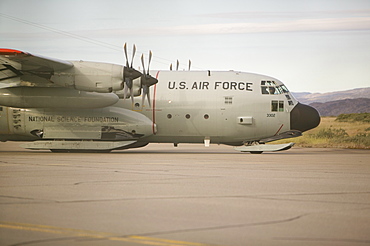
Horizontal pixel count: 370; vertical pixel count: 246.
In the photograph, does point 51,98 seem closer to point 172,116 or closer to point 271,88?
point 172,116

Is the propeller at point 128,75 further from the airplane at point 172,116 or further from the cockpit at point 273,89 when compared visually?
the cockpit at point 273,89

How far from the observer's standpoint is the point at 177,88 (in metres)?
25.7

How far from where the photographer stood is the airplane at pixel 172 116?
982 inches

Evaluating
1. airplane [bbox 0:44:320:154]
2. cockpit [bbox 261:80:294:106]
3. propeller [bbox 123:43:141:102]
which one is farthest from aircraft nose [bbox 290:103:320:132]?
propeller [bbox 123:43:141:102]

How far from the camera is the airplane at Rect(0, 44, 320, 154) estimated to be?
2495cm

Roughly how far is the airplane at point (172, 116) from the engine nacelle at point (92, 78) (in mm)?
1149

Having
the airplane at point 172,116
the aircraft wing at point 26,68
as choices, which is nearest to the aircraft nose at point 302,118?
the airplane at point 172,116

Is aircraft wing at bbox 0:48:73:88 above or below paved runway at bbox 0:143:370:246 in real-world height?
above

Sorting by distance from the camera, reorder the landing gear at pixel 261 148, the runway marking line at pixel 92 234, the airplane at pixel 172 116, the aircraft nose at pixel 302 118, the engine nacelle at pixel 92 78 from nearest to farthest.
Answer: the runway marking line at pixel 92 234 < the engine nacelle at pixel 92 78 < the landing gear at pixel 261 148 < the airplane at pixel 172 116 < the aircraft nose at pixel 302 118

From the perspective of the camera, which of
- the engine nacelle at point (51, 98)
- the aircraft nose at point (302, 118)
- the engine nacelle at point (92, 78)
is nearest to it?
the engine nacelle at point (92, 78)

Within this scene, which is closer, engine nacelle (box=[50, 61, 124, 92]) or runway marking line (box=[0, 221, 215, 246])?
runway marking line (box=[0, 221, 215, 246])

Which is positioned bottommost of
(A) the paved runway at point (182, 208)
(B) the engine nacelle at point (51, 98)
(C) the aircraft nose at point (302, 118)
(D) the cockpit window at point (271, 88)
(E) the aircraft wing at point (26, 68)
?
(A) the paved runway at point (182, 208)

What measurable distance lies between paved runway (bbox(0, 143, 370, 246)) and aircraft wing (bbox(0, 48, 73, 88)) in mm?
8055

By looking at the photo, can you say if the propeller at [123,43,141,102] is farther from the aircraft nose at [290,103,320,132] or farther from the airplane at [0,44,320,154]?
the aircraft nose at [290,103,320,132]
